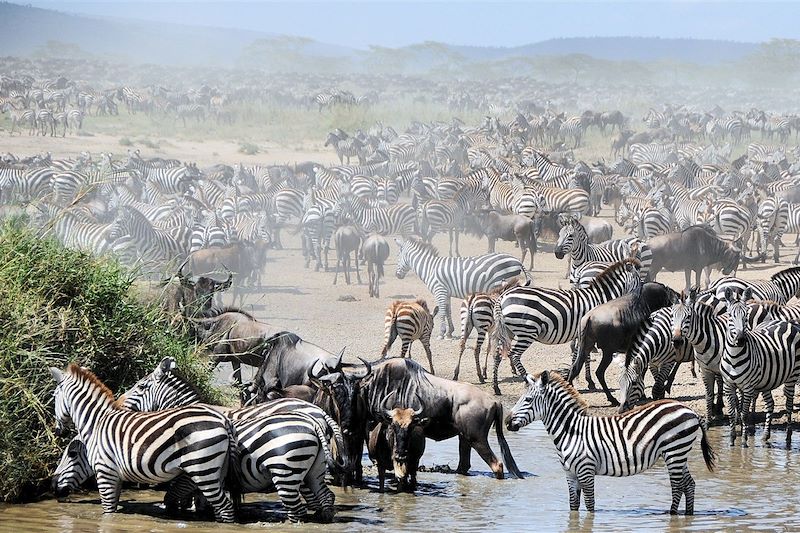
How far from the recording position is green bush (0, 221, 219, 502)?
8438mm

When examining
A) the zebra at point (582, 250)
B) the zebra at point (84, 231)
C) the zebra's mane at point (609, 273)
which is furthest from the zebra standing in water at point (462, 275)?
the zebra at point (84, 231)

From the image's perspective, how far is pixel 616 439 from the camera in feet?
27.2

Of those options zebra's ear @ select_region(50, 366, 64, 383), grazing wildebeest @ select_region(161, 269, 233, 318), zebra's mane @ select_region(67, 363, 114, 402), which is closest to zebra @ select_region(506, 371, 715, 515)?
zebra's mane @ select_region(67, 363, 114, 402)

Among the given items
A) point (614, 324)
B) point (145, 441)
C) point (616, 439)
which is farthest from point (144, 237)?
point (616, 439)

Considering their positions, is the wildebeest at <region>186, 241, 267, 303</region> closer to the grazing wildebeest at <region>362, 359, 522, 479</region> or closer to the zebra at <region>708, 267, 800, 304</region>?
the zebra at <region>708, 267, 800, 304</region>

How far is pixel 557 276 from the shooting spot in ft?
65.6

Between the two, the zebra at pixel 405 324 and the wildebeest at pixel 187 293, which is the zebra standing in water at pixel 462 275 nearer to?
the zebra at pixel 405 324

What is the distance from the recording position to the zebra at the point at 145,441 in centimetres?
766

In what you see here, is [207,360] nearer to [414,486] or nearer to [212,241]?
[414,486]

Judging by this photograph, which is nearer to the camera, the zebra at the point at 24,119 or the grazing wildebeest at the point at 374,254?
the grazing wildebeest at the point at 374,254

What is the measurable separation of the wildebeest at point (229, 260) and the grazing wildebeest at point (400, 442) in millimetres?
8086

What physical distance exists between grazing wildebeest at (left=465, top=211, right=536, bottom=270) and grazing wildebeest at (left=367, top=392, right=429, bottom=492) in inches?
457

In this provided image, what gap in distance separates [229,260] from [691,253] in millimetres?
6839

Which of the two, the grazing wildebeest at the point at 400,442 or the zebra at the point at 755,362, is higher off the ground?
the zebra at the point at 755,362
